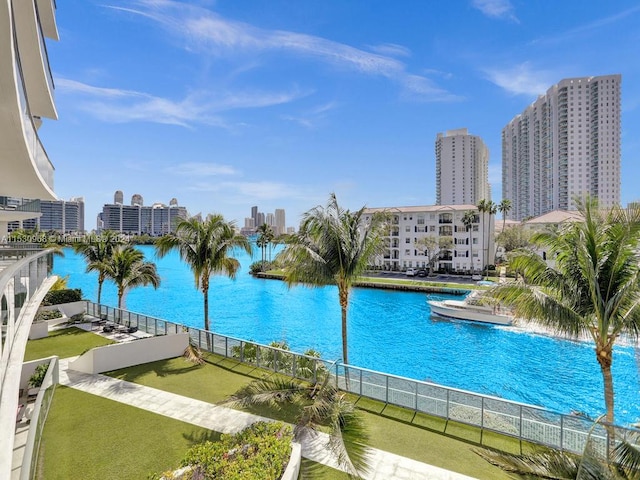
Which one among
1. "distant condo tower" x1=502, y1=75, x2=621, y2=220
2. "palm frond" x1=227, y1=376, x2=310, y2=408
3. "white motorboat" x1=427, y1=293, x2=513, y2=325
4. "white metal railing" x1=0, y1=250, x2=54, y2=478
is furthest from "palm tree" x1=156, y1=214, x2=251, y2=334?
"distant condo tower" x1=502, y1=75, x2=621, y2=220

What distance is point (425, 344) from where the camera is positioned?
29.1 meters

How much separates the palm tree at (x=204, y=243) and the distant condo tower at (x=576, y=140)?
106 metres

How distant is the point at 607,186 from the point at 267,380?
424 feet

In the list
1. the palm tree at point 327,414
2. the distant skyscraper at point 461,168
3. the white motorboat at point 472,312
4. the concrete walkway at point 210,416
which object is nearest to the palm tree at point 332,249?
the palm tree at point 327,414

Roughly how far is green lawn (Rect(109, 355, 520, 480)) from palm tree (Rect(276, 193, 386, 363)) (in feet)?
12.2

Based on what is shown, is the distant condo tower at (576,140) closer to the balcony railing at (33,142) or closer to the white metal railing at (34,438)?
the balcony railing at (33,142)

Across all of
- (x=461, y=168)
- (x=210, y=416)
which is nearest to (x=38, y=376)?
(x=210, y=416)

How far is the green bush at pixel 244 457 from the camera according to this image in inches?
251

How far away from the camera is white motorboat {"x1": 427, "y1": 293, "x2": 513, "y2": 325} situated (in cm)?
3506

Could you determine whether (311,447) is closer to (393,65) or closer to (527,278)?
(527,278)

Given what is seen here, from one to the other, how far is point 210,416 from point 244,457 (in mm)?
3739

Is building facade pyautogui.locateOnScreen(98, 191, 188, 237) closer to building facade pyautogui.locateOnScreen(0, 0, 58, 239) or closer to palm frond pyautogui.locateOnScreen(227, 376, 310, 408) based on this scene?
building facade pyautogui.locateOnScreen(0, 0, 58, 239)

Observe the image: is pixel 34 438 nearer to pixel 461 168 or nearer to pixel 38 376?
pixel 38 376

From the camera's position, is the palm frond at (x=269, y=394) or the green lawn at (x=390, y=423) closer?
the green lawn at (x=390, y=423)
